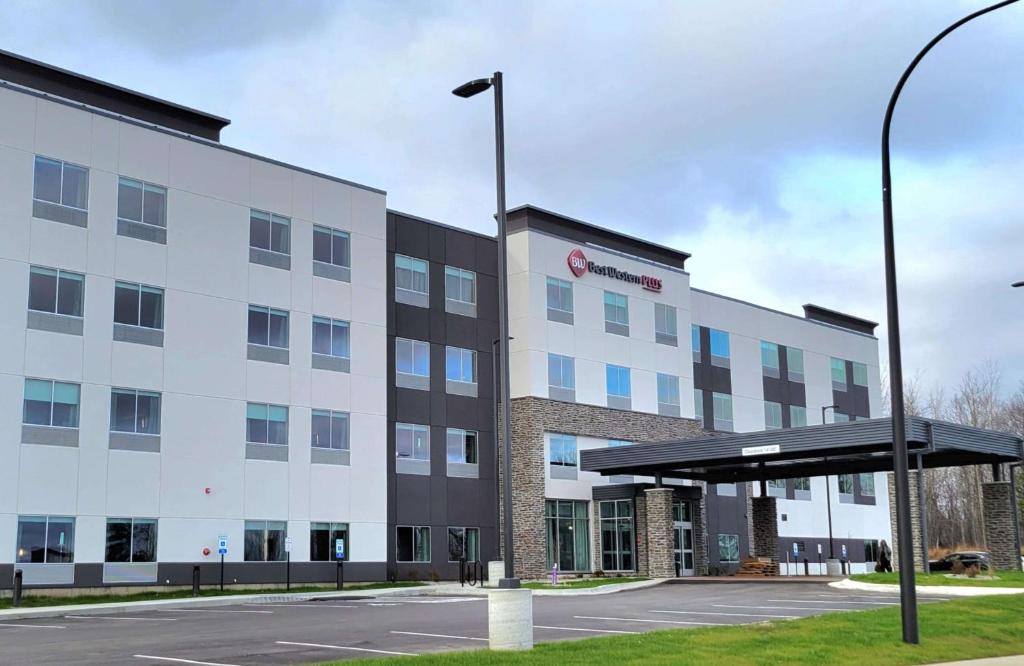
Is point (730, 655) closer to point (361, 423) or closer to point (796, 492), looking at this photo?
point (361, 423)

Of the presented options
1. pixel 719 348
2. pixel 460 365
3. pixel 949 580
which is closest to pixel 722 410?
pixel 719 348

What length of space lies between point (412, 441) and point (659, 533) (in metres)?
11.3

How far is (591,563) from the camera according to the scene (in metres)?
53.9

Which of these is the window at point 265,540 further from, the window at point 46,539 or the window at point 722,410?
the window at point 722,410

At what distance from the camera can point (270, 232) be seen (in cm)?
4456

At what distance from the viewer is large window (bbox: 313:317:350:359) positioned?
45.6 metres

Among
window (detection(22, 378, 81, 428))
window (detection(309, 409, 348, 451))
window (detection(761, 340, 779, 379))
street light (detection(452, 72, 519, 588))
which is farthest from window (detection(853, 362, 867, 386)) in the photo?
street light (detection(452, 72, 519, 588))

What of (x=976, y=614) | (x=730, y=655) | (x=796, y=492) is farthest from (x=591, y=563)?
(x=730, y=655)

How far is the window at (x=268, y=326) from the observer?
4338 centimetres

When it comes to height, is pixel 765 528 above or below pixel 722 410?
below

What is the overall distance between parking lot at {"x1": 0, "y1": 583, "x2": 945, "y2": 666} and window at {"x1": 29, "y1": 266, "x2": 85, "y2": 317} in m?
11.8

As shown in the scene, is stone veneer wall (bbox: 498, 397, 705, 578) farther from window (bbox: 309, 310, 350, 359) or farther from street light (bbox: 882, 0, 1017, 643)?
street light (bbox: 882, 0, 1017, 643)

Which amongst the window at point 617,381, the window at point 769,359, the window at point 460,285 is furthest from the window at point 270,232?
the window at point 769,359

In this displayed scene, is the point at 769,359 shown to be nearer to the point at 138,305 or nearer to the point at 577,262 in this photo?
the point at 577,262
